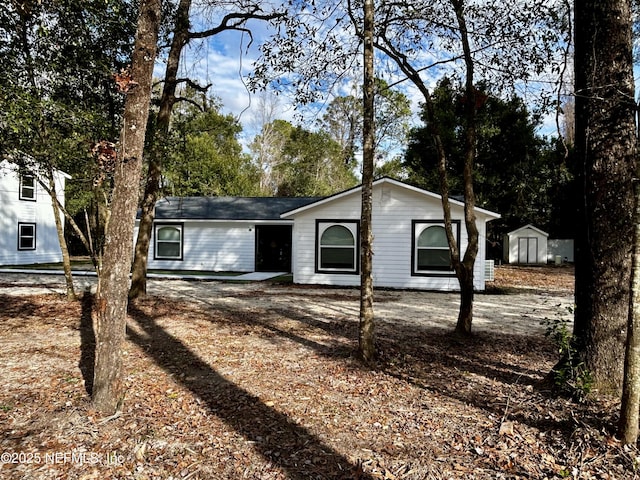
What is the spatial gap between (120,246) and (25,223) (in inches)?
748

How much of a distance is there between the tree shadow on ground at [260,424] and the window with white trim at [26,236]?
1712 cm

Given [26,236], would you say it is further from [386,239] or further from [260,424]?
[260,424]

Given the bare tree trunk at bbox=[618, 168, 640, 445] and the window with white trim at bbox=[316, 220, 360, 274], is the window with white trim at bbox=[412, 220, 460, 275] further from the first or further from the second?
the bare tree trunk at bbox=[618, 168, 640, 445]

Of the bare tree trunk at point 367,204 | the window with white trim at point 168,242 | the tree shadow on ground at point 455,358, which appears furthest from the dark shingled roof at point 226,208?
the bare tree trunk at point 367,204

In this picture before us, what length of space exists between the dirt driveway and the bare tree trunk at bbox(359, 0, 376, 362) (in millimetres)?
2793

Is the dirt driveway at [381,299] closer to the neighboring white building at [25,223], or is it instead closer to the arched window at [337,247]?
the arched window at [337,247]

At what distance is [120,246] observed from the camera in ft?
12.1

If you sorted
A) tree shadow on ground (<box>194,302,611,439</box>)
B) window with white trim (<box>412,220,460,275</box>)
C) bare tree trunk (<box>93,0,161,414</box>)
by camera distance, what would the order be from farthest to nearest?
window with white trim (<box>412,220,460,275</box>), tree shadow on ground (<box>194,302,611,439</box>), bare tree trunk (<box>93,0,161,414</box>)

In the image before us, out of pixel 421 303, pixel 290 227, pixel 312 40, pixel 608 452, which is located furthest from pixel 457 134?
pixel 608 452

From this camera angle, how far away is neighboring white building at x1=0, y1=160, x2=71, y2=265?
18.1 meters

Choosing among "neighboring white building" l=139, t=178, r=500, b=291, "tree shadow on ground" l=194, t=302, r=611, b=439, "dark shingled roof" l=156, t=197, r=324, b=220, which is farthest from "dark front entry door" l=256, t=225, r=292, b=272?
"tree shadow on ground" l=194, t=302, r=611, b=439

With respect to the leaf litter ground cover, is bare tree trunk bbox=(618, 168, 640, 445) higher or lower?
higher

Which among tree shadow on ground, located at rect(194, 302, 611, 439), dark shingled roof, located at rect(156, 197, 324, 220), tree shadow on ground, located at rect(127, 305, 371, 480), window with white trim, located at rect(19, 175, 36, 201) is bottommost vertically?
tree shadow on ground, located at rect(127, 305, 371, 480)

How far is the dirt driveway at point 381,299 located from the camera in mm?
8383
